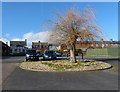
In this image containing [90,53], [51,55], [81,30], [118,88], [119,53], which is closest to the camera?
[118,88]

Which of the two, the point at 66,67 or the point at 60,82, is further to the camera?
the point at 66,67

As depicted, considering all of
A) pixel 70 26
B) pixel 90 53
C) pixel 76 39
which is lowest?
pixel 90 53

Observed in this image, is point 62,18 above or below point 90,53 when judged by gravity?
above

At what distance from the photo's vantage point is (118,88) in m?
6.04

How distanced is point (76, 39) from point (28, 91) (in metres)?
10.1

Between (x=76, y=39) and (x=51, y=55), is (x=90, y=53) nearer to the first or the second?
(x=51, y=55)

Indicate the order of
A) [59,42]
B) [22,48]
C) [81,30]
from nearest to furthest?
[81,30] < [59,42] < [22,48]

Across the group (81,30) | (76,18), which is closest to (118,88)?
(81,30)

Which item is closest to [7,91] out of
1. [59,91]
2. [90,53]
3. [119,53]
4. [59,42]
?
[59,91]

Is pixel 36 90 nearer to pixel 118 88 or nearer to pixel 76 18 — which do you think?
pixel 118 88

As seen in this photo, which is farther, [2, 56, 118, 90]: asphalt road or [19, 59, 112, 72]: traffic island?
[19, 59, 112, 72]: traffic island

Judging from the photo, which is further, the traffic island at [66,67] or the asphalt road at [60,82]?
the traffic island at [66,67]

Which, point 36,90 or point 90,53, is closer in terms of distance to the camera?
point 36,90

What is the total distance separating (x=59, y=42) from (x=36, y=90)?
9798 mm
